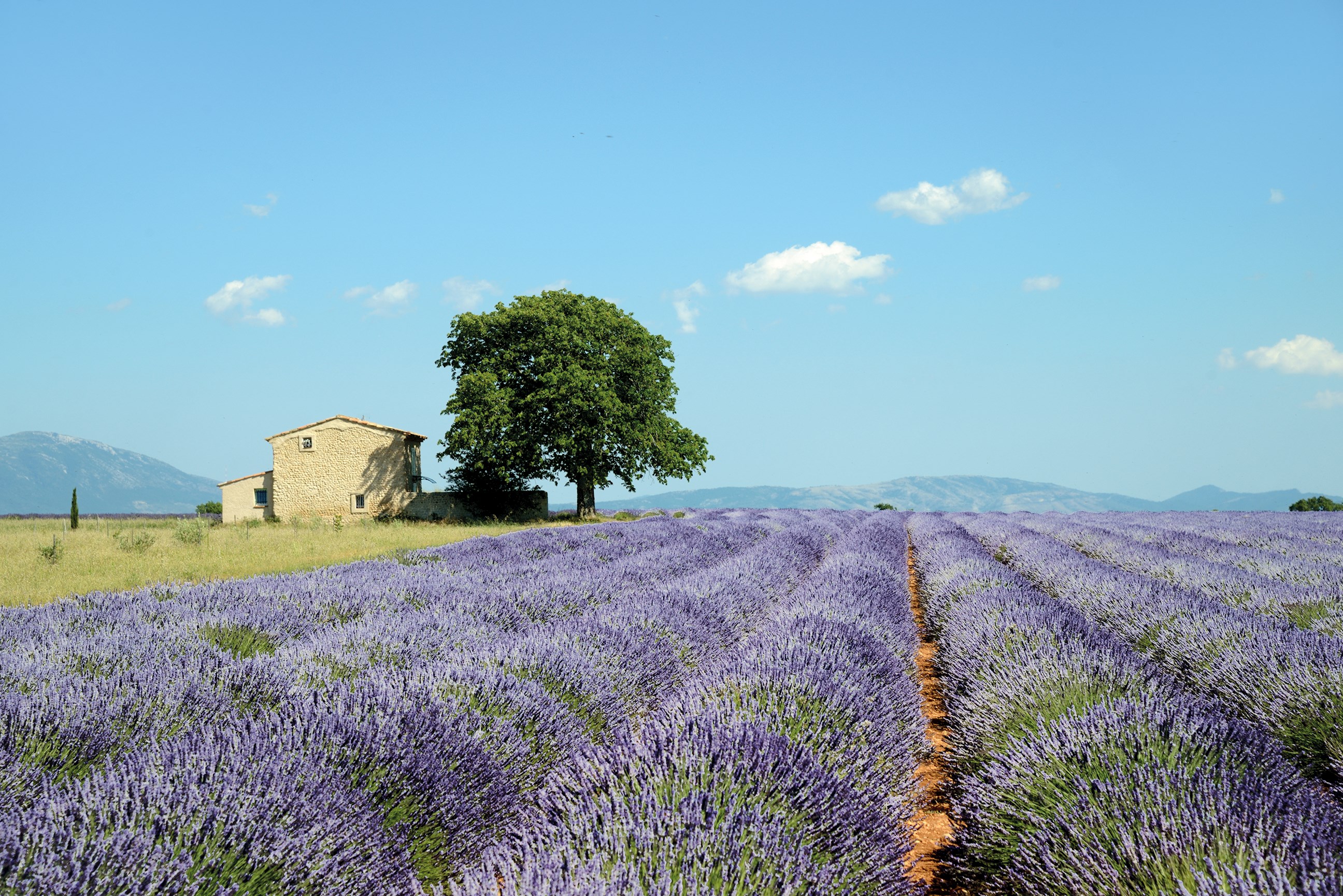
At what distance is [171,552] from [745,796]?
12.9 m

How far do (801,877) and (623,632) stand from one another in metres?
2.43

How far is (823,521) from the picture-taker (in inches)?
719

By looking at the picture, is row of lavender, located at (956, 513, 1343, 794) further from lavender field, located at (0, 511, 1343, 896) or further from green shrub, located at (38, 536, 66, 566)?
green shrub, located at (38, 536, 66, 566)

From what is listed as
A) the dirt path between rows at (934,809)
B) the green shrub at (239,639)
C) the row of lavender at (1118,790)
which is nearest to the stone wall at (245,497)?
the green shrub at (239,639)

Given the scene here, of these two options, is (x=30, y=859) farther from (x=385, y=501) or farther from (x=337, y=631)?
(x=385, y=501)

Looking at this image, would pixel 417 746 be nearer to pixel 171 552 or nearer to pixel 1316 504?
pixel 171 552

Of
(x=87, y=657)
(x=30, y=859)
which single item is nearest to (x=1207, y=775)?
(x=30, y=859)

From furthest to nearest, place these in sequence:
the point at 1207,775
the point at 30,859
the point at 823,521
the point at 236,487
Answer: the point at 236,487
the point at 823,521
the point at 1207,775
the point at 30,859

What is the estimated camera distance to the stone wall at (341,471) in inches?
939

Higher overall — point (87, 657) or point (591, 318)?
point (591, 318)

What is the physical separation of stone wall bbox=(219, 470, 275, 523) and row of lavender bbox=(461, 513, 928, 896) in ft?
83.0

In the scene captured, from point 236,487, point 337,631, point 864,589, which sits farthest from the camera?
point 236,487

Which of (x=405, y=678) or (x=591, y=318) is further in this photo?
(x=591, y=318)

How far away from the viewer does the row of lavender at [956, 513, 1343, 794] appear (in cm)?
320
